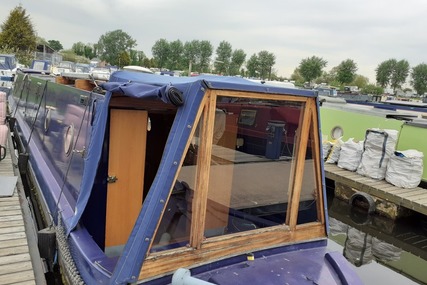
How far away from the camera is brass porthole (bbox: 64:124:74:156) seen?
3.85m

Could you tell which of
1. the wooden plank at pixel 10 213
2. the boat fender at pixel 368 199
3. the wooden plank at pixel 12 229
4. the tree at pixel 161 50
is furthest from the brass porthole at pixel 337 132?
the tree at pixel 161 50

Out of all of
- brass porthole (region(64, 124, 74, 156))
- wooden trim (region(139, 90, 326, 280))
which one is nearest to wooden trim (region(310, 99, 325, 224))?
wooden trim (region(139, 90, 326, 280))

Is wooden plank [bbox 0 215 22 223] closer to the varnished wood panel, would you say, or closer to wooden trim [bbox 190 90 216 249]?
the varnished wood panel

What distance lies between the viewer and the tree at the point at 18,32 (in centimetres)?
3584

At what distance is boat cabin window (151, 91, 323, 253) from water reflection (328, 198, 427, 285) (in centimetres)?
343

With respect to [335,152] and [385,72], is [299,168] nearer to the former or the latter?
[335,152]

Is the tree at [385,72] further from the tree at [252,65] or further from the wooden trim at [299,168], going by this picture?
the wooden trim at [299,168]

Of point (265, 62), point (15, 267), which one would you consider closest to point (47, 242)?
point (15, 267)

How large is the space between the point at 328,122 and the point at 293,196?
776 centimetres

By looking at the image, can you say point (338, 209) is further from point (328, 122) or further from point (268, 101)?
point (268, 101)

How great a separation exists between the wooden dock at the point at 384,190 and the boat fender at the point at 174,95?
6232 mm

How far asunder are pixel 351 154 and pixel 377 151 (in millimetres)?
912

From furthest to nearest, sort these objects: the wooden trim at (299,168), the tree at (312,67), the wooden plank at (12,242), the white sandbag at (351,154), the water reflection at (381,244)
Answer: the tree at (312,67) < the white sandbag at (351,154) < the water reflection at (381,244) < the wooden plank at (12,242) < the wooden trim at (299,168)

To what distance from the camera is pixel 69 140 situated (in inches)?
154
